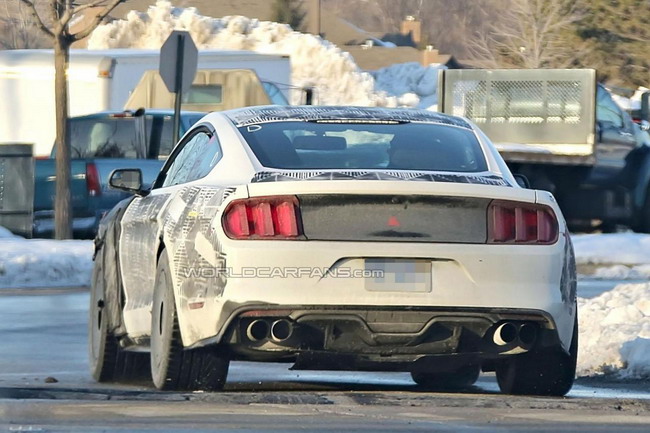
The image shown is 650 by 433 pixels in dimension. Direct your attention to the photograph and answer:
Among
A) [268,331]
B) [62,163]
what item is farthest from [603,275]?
[268,331]

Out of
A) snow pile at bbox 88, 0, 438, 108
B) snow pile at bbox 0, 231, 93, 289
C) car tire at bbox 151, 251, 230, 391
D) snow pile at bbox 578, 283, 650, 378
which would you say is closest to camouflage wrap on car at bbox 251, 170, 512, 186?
car tire at bbox 151, 251, 230, 391

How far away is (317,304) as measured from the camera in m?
7.40

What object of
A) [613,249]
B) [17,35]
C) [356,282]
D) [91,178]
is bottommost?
[17,35]

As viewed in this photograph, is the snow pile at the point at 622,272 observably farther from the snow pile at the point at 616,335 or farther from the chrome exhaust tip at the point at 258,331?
the chrome exhaust tip at the point at 258,331

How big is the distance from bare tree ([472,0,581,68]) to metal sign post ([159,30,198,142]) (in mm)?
38518

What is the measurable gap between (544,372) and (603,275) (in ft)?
37.7

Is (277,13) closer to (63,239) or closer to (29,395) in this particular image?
(63,239)

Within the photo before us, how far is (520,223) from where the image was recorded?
7.60 metres

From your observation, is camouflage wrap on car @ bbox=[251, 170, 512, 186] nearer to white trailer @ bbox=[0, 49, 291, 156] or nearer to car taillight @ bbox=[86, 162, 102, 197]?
car taillight @ bbox=[86, 162, 102, 197]

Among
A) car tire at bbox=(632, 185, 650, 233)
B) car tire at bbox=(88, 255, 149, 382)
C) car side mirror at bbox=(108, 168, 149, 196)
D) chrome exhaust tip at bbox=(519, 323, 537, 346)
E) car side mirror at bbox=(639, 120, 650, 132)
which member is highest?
car side mirror at bbox=(108, 168, 149, 196)

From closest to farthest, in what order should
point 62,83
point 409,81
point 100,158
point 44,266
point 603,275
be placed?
point 44,266 < point 603,275 < point 100,158 < point 62,83 < point 409,81

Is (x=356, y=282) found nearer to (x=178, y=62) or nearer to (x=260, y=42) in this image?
(x=178, y=62)

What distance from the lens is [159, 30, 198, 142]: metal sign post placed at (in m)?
20.4

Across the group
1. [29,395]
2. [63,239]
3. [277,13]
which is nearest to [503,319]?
[29,395]
